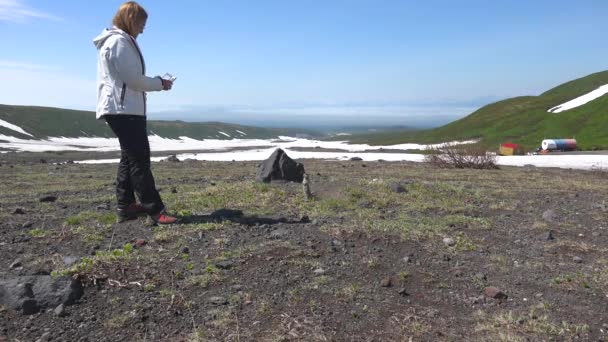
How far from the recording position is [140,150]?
22.0 feet

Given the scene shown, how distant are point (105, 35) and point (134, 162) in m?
1.74

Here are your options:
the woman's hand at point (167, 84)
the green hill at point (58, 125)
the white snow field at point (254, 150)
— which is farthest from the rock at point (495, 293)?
Result: the green hill at point (58, 125)

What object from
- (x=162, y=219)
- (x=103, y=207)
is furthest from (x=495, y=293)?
(x=103, y=207)

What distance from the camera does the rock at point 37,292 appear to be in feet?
13.9

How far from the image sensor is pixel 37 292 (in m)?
4.37

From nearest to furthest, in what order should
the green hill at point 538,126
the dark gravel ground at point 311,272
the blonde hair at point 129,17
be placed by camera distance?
the dark gravel ground at point 311,272 < the blonde hair at point 129,17 < the green hill at point 538,126

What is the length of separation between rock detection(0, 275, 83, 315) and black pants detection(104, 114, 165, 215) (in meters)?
2.36

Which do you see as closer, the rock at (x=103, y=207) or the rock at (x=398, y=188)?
the rock at (x=103, y=207)

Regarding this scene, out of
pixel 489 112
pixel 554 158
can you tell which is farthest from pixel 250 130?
pixel 554 158

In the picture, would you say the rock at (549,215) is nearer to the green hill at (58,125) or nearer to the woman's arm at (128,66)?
the woman's arm at (128,66)

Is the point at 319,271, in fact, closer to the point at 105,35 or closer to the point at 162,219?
the point at 162,219

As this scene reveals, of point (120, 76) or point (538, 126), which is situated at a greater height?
point (538, 126)

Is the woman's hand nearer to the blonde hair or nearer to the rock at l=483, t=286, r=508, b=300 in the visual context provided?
the blonde hair

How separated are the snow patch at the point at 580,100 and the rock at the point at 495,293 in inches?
2490
